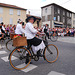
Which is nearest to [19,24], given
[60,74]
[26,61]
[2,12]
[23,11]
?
[26,61]

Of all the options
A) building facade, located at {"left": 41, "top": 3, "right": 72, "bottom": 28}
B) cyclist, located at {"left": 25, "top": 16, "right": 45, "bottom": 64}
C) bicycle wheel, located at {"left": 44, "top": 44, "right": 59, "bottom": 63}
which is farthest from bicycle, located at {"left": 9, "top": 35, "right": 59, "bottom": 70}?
building facade, located at {"left": 41, "top": 3, "right": 72, "bottom": 28}

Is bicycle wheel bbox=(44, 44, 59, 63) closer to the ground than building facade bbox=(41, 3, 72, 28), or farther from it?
closer to the ground

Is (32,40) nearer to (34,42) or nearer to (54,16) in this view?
(34,42)

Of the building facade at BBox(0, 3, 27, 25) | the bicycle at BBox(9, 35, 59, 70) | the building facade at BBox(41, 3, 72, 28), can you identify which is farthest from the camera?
the building facade at BBox(41, 3, 72, 28)

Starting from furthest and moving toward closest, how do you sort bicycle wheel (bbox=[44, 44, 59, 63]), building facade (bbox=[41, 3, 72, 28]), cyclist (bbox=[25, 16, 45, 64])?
building facade (bbox=[41, 3, 72, 28]), bicycle wheel (bbox=[44, 44, 59, 63]), cyclist (bbox=[25, 16, 45, 64])

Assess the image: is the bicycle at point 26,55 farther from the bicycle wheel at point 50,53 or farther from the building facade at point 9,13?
the building facade at point 9,13

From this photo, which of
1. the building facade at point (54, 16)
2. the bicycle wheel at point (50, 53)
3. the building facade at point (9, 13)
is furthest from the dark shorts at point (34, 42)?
the building facade at point (54, 16)

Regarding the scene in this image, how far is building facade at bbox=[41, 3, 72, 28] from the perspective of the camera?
35019 mm

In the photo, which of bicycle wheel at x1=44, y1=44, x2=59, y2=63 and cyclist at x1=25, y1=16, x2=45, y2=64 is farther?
bicycle wheel at x1=44, y1=44, x2=59, y2=63

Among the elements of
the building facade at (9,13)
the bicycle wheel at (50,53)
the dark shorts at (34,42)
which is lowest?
the bicycle wheel at (50,53)

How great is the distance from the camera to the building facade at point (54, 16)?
35.0 meters

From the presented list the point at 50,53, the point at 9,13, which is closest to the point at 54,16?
the point at 9,13

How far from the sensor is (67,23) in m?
45.2

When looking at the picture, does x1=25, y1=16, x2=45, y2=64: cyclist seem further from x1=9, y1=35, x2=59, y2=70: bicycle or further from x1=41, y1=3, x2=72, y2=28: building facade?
x1=41, y1=3, x2=72, y2=28: building facade
